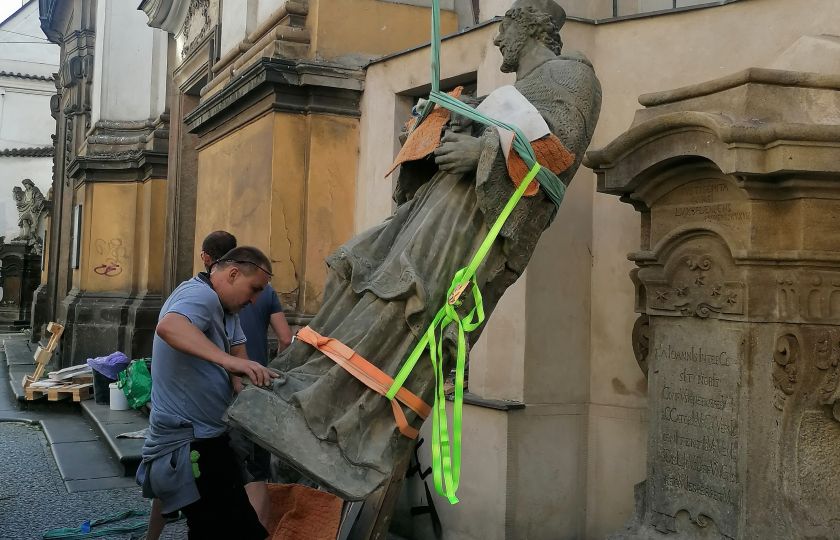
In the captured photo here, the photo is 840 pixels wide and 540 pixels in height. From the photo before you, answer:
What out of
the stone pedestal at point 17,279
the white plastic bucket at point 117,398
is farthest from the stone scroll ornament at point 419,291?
the stone pedestal at point 17,279

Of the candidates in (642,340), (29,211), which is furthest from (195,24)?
(29,211)

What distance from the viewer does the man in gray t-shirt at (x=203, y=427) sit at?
3668 mm

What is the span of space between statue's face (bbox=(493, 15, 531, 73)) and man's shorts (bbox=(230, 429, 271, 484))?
187 cm

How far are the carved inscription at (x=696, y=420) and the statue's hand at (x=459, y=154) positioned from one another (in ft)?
4.64

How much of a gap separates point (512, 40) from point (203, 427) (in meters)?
2.01

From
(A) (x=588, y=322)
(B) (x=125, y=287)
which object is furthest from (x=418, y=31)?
(B) (x=125, y=287)

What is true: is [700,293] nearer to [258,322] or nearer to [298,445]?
[298,445]

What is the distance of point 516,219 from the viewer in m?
3.27

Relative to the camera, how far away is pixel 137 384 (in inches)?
385

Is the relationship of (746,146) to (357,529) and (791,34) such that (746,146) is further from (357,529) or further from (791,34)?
(357,529)

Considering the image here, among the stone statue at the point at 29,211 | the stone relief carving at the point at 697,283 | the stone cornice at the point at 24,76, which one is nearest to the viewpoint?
the stone relief carving at the point at 697,283

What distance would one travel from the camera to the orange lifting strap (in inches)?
121

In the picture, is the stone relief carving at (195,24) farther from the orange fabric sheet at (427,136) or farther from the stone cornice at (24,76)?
the stone cornice at (24,76)

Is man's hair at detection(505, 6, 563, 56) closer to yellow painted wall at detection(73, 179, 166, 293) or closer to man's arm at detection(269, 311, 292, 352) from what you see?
man's arm at detection(269, 311, 292, 352)
